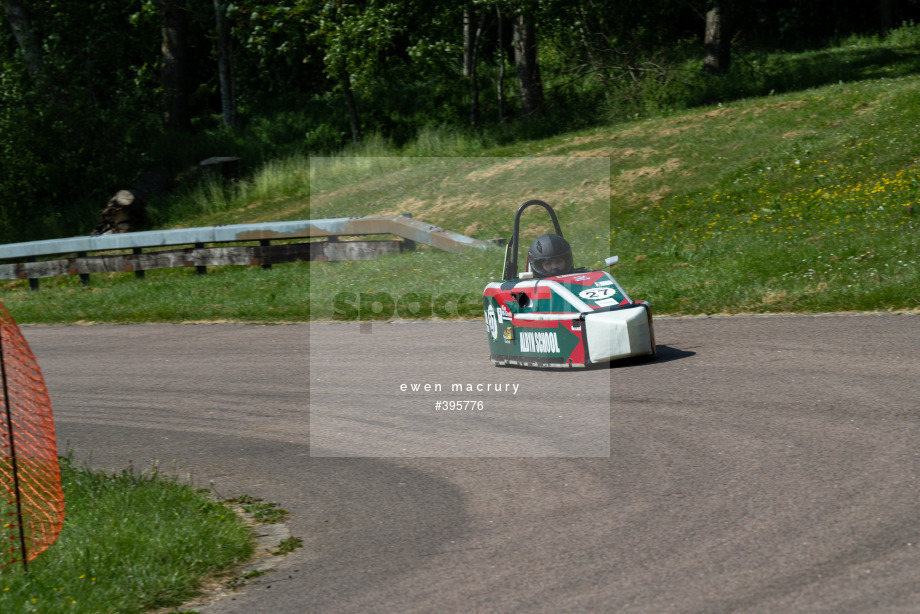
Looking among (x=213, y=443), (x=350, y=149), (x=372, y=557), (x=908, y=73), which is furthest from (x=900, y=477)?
(x=350, y=149)

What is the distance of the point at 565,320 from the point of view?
9367 millimetres

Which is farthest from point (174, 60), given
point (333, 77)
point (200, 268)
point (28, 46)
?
point (200, 268)

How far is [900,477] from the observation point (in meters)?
5.97

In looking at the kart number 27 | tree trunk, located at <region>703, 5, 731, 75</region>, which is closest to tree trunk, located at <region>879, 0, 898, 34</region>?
tree trunk, located at <region>703, 5, 731, 75</region>

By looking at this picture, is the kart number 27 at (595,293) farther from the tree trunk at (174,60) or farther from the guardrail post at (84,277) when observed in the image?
the tree trunk at (174,60)

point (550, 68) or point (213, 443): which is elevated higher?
point (550, 68)

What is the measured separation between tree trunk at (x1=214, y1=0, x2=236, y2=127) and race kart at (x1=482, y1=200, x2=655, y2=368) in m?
25.1

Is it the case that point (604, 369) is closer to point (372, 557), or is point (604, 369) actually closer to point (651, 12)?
point (372, 557)

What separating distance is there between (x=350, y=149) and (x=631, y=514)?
86.0 feet

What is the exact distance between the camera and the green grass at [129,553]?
200 inches

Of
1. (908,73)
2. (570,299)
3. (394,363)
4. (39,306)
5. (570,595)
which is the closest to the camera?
(570,595)

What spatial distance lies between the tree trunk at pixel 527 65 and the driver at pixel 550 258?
63.3 feet

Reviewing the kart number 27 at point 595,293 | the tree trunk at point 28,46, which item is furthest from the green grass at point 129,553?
the tree trunk at point 28,46

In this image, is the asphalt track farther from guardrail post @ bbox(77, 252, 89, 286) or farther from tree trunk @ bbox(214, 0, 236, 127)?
tree trunk @ bbox(214, 0, 236, 127)
